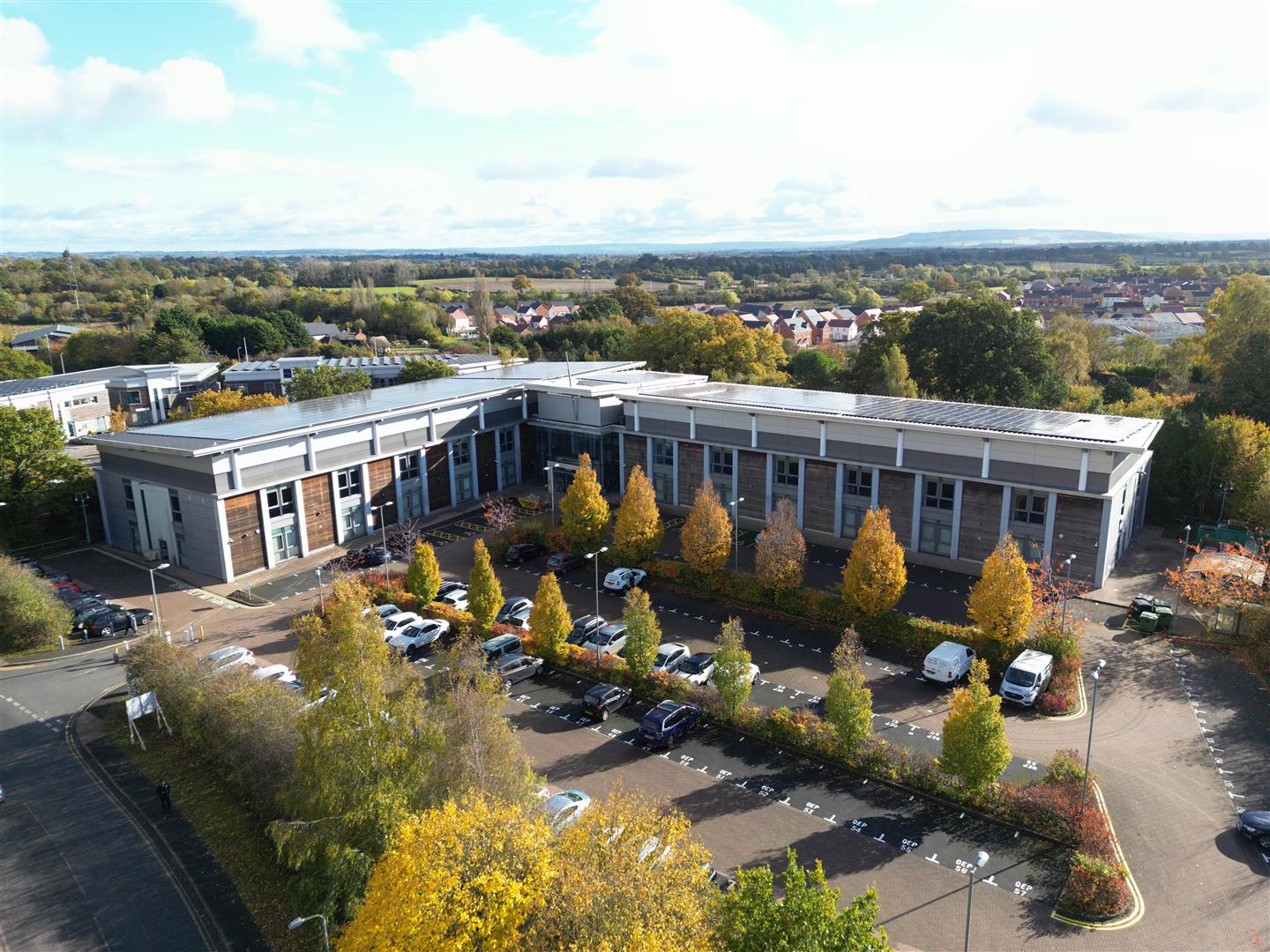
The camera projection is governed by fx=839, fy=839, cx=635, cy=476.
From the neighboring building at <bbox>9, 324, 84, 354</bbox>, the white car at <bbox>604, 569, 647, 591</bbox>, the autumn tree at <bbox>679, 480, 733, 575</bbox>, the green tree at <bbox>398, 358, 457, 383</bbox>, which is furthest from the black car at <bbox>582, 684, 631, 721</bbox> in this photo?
the neighboring building at <bbox>9, 324, 84, 354</bbox>

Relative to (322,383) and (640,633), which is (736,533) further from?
(322,383)

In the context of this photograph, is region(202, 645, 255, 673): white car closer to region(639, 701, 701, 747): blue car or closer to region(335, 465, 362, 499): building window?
region(335, 465, 362, 499): building window

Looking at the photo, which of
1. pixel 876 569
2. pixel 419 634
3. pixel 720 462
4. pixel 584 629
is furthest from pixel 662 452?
pixel 419 634

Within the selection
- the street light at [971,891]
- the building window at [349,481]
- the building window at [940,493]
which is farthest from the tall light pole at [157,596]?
the building window at [940,493]

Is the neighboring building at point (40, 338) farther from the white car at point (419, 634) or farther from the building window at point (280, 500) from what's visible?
the white car at point (419, 634)

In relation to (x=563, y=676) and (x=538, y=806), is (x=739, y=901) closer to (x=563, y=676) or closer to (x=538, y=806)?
(x=538, y=806)
